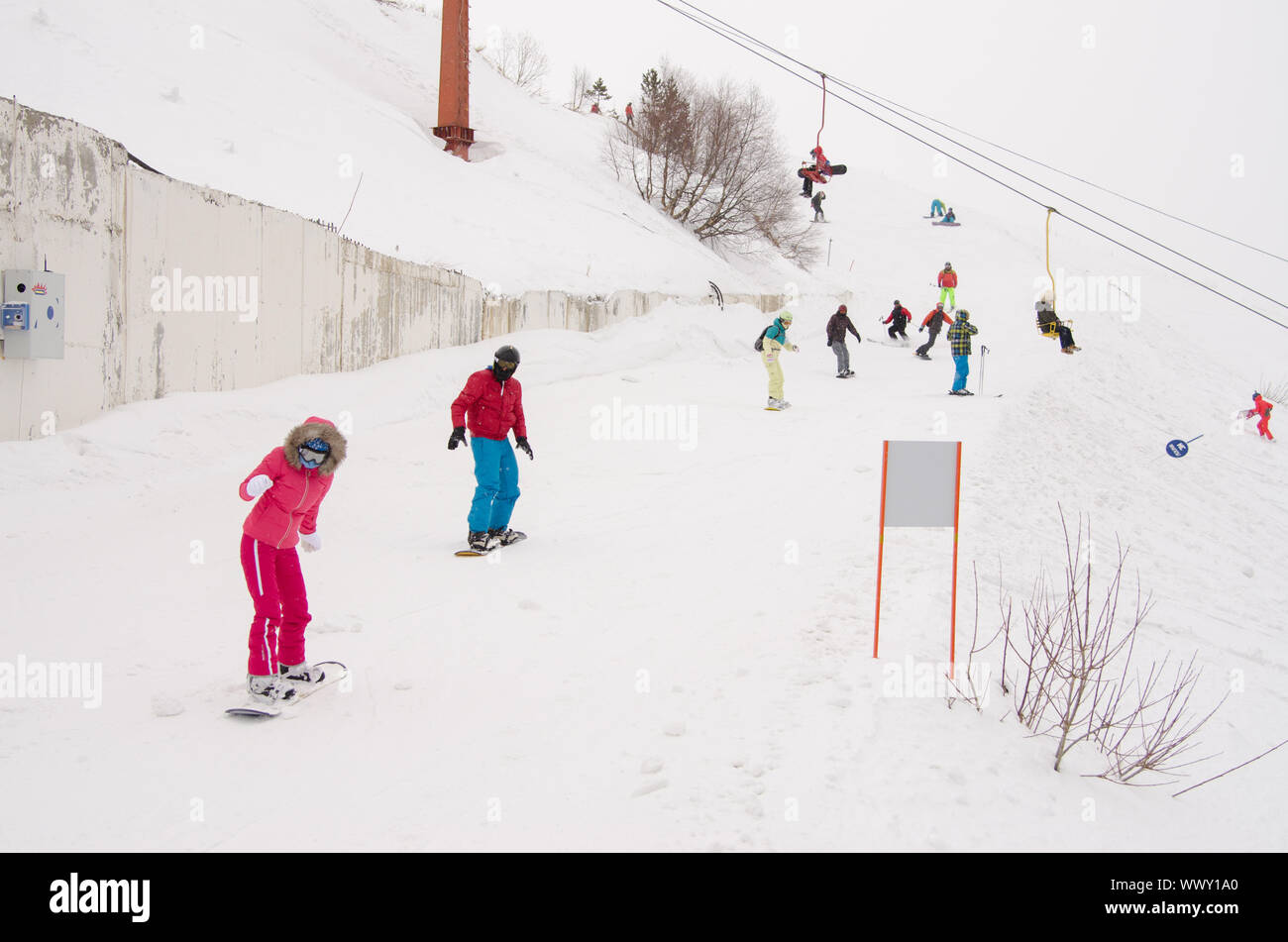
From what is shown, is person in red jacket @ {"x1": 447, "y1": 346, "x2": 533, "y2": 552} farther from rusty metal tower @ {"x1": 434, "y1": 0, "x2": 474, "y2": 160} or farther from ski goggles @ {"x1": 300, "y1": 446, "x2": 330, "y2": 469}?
rusty metal tower @ {"x1": 434, "y1": 0, "x2": 474, "y2": 160}

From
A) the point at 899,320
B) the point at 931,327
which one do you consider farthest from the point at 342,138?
the point at 899,320

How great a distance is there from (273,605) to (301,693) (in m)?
0.50

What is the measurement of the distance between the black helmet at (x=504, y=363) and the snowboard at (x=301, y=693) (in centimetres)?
338

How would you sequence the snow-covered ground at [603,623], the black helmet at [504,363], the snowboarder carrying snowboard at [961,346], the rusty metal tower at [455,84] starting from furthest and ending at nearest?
the rusty metal tower at [455,84] < the snowboarder carrying snowboard at [961,346] < the black helmet at [504,363] < the snow-covered ground at [603,623]

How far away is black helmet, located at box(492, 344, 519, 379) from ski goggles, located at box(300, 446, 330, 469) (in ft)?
10.5

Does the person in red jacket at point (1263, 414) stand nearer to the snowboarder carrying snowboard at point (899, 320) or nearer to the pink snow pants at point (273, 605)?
the snowboarder carrying snowboard at point (899, 320)

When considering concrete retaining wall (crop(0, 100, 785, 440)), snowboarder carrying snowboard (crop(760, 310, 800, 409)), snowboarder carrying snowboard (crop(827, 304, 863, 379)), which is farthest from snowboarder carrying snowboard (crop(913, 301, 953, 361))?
concrete retaining wall (crop(0, 100, 785, 440))

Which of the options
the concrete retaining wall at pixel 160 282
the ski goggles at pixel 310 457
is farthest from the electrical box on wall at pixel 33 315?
the ski goggles at pixel 310 457

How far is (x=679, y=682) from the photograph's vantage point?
5512 millimetres

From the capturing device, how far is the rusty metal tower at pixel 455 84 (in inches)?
979

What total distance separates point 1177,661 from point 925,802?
14.6ft

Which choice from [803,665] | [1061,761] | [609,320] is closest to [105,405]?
[803,665]

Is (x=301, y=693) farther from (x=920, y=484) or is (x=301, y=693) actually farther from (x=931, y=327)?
(x=931, y=327)

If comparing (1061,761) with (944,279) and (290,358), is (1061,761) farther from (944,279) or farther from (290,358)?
(944,279)
